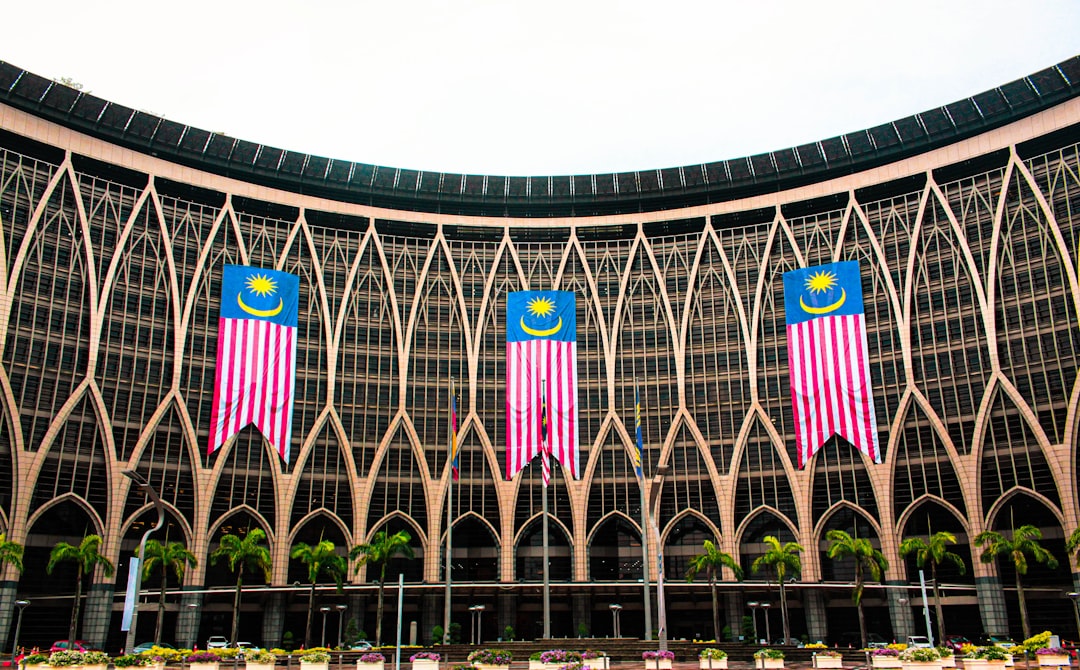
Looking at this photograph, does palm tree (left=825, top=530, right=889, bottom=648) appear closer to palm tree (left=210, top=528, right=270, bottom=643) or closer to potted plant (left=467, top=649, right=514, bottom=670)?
potted plant (left=467, top=649, right=514, bottom=670)

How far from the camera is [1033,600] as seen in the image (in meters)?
Answer: 76.3

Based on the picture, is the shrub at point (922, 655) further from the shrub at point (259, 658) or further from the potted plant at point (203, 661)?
the potted plant at point (203, 661)

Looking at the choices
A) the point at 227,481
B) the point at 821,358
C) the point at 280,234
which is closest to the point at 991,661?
the point at 821,358

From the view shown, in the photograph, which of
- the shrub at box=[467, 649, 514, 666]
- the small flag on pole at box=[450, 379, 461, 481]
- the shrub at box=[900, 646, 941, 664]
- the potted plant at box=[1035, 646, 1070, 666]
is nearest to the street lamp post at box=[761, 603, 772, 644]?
the small flag on pole at box=[450, 379, 461, 481]

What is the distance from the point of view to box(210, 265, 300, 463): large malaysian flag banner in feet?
279

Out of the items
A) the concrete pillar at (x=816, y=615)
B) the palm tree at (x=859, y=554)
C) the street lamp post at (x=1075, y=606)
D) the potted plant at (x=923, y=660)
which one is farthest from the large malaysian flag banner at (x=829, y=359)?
the potted plant at (x=923, y=660)

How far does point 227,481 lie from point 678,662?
45.3 meters

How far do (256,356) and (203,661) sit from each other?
42.0 metres

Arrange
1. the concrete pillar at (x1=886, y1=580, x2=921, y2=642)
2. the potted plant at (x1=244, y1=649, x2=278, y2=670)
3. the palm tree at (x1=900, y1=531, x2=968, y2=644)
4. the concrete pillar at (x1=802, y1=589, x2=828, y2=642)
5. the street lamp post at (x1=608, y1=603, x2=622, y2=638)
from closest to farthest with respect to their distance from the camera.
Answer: the potted plant at (x1=244, y1=649, x2=278, y2=670) < the palm tree at (x1=900, y1=531, x2=968, y2=644) < the concrete pillar at (x1=886, y1=580, x2=921, y2=642) < the concrete pillar at (x1=802, y1=589, x2=828, y2=642) < the street lamp post at (x1=608, y1=603, x2=622, y2=638)

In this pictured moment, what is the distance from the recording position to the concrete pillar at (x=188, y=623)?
257 ft

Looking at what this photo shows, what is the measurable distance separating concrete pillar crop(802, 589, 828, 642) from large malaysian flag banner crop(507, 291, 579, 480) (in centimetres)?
2504

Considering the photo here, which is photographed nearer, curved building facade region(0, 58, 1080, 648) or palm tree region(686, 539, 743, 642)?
palm tree region(686, 539, 743, 642)

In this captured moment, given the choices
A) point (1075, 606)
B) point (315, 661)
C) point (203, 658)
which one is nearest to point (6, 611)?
point (203, 658)

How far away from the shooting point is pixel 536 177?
321ft
